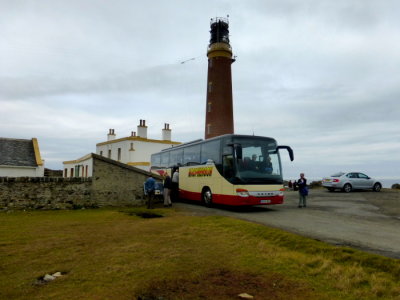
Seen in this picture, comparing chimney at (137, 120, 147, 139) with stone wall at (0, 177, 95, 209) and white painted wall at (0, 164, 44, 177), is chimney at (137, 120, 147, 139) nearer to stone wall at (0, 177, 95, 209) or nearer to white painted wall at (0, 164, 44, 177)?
white painted wall at (0, 164, 44, 177)

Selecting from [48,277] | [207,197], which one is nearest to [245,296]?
[48,277]

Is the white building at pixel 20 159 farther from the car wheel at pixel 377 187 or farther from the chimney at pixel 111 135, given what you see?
the car wheel at pixel 377 187

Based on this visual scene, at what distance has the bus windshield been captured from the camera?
13.2 metres

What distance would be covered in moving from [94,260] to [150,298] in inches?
92.2

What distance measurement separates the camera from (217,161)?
1439cm

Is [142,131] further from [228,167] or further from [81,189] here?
[228,167]

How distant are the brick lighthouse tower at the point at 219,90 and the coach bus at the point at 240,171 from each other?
18.1m

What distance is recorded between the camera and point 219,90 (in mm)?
34312

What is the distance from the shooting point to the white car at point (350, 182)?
976 inches

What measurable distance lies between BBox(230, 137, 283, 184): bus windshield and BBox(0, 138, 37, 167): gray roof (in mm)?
16607

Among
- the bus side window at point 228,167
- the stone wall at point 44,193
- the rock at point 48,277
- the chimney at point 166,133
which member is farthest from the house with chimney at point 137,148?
the rock at point 48,277

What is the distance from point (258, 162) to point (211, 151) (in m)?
2.52

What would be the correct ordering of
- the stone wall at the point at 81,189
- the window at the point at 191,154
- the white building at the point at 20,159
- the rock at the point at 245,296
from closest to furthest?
the rock at the point at 245,296, the stone wall at the point at 81,189, the window at the point at 191,154, the white building at the point at 20,159

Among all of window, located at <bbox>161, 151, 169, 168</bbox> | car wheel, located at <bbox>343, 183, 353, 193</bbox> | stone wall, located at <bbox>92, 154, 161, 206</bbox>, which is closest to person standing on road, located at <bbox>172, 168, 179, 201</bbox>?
stone wall, located at <bbox>92, 154, 161, 206</bbox>
